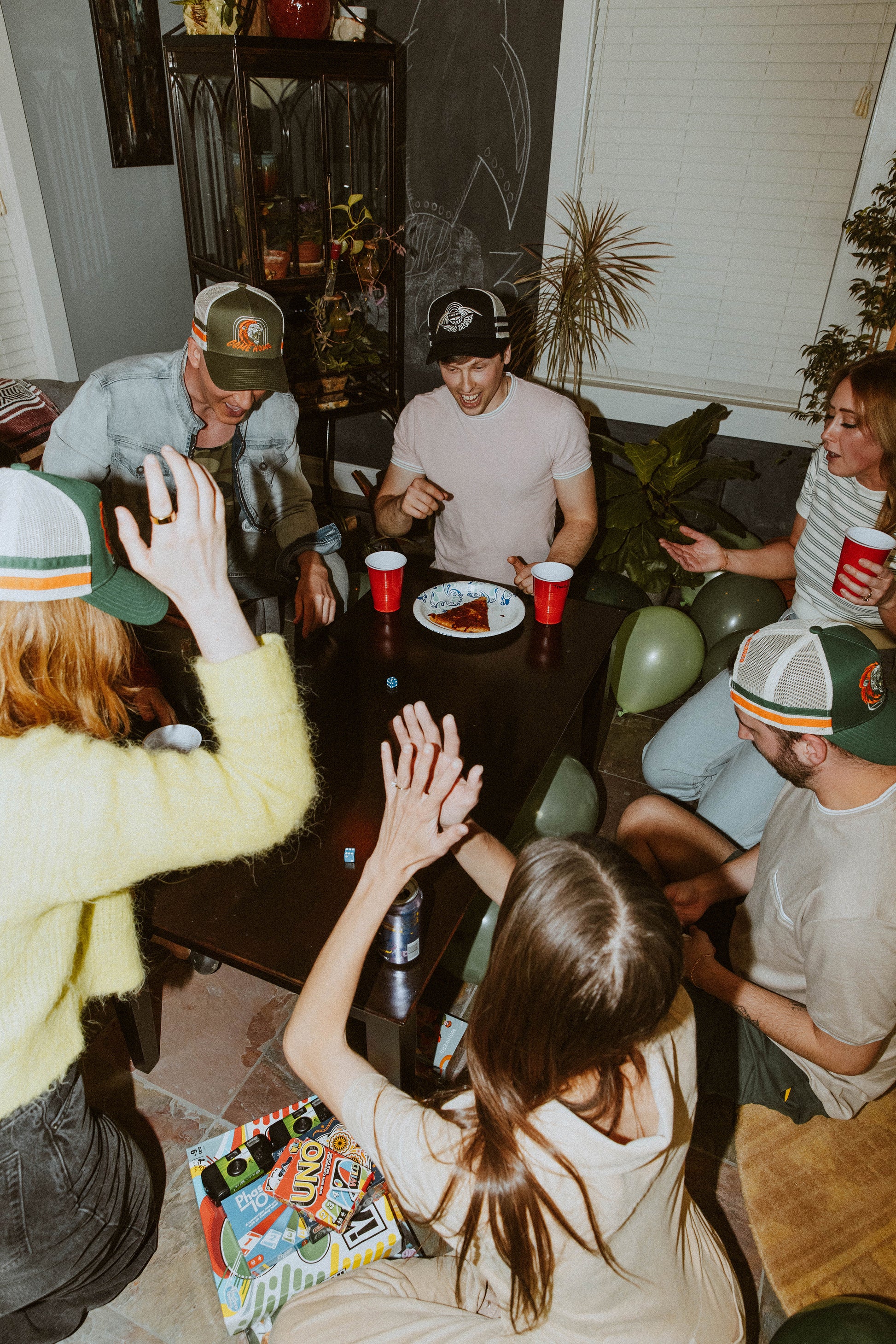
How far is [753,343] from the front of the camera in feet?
12.3

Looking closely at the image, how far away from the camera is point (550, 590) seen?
2.04 metres

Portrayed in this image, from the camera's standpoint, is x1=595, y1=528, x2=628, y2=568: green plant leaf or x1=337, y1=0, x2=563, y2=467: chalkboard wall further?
x1=337, y1=0, x2=563, y2=467: chalkboard wall

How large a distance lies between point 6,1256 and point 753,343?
4062 mm

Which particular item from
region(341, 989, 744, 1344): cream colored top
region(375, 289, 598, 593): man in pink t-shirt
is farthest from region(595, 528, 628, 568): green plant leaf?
region(341, 989, 744, 1344): cream colored top

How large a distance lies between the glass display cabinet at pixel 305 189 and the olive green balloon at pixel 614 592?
1517mm

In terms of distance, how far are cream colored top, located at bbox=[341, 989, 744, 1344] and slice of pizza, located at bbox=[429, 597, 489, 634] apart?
1123 mm

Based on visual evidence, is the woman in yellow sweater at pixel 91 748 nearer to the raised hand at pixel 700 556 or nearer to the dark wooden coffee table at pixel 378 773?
the dark wooden coffee table at pixel 378 773

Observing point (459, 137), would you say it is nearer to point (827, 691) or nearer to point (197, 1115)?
point (827, 691)

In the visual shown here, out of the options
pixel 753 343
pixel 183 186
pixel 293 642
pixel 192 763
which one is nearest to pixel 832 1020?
pixel 192 763

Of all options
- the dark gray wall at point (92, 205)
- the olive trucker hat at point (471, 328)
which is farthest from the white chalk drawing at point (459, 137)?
the olive trucker hat at point (471, 328)

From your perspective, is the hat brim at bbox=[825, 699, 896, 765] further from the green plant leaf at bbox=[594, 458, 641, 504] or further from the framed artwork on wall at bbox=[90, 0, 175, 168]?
the framed artwork on wall at bbox=[90, 0, 175, 168]

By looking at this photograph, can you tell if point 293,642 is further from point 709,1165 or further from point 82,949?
point 709,1165

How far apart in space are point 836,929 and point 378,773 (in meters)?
0.84

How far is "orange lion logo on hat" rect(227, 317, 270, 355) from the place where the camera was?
207 cm
